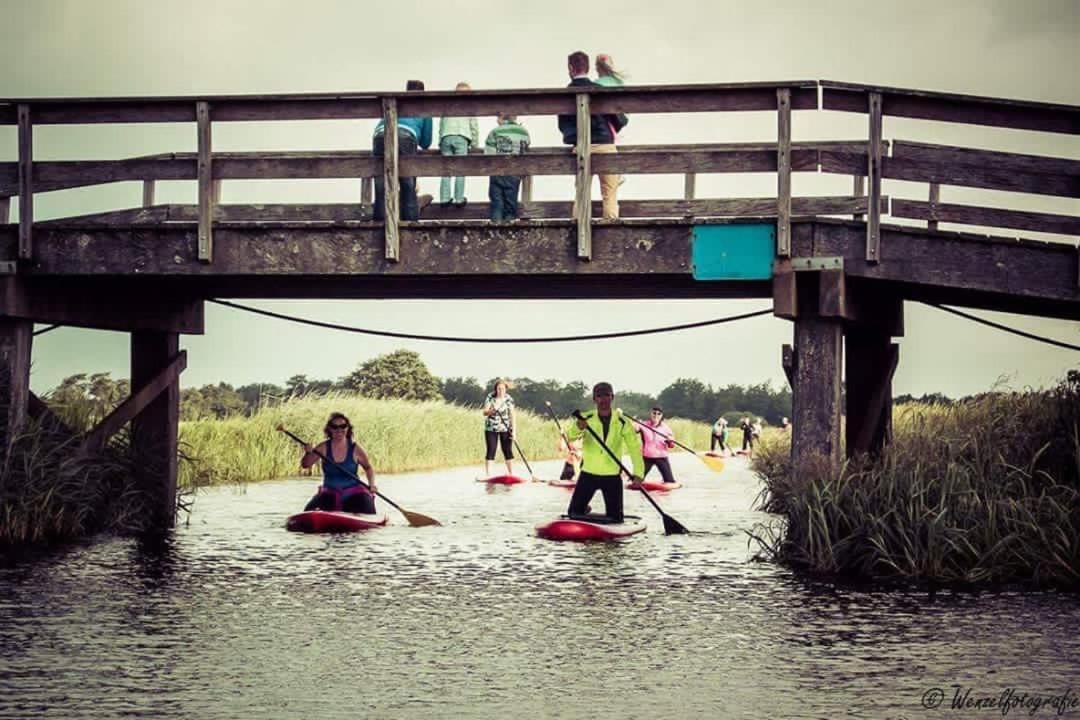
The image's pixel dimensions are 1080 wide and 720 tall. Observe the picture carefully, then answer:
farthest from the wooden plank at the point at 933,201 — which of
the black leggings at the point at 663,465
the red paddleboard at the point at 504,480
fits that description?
the red paddleboard at the point at 504,480

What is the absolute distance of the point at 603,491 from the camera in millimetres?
17578

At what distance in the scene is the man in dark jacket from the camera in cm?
1634

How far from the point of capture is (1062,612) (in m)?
11.4

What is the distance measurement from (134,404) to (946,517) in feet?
29.5

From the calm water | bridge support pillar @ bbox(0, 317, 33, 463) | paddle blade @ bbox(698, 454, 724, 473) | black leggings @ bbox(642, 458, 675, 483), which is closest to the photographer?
the calm water

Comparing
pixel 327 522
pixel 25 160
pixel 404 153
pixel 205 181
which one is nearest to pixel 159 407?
pixel 327 522

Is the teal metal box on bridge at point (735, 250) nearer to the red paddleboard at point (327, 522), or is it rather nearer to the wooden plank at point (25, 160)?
the red paddleboard at point (327, 522)

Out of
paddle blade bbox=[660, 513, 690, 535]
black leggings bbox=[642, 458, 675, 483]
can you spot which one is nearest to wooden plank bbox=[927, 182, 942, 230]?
paddle blade bbox=[660, 513, 690, 535]

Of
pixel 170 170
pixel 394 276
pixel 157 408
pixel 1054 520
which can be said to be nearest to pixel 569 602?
pixel 1054 520

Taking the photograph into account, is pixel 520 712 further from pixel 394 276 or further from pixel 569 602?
pixel 394 276

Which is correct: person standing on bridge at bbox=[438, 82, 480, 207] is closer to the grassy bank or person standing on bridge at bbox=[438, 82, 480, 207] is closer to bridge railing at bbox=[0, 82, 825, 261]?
bridge railing at bbox=[0, 82, 825, 261]

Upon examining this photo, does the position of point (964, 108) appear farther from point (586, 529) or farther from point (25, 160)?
point (25, 160)

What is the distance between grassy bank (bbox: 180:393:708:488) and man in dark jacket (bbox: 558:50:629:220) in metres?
9.97

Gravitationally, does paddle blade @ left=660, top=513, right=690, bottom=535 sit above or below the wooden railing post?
below
